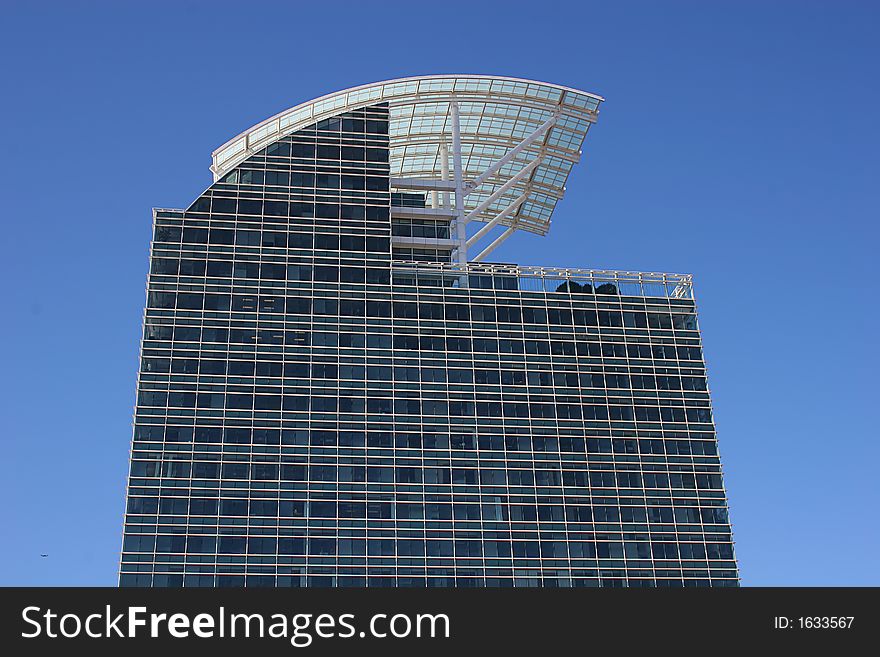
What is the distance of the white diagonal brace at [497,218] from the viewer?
12786 cm

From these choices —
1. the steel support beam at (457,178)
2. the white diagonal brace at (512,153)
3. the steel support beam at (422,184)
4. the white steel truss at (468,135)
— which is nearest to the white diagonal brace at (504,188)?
the white steel truss at (468,135)

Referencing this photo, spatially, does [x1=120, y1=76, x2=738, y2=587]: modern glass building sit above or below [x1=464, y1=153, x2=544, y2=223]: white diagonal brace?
below

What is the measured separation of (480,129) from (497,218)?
421 inches

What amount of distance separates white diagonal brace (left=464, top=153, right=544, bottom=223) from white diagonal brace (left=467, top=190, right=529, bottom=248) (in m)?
2.14

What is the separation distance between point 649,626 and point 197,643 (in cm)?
1136

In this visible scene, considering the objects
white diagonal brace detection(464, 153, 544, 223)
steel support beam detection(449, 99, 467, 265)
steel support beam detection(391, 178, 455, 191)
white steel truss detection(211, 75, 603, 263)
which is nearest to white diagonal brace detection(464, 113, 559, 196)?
white steel truss detection(211, 75, 603, 263)

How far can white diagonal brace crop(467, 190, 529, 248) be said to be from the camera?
128m

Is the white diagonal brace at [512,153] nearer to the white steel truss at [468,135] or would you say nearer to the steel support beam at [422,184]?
the white steel truss at [468,135]

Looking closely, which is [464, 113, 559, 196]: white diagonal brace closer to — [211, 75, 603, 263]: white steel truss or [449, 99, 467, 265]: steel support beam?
[211, 75, 603, 263]: white steel truss

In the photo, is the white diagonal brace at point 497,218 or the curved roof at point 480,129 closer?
the curved roof at point 480,129

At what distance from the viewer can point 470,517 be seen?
10512 cm

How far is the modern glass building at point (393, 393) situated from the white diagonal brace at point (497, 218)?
15.5ft

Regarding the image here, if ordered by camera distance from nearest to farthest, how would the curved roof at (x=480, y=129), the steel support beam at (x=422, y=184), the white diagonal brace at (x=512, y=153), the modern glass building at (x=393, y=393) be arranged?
the modern glass building at (x=393, y=393) < the curved roof at (x=480, y=129) < the steel support beam at (x=422, y=184) < the white diagonal brace at (x=512, y=153)

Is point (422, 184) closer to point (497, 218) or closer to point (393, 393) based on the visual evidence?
point (497, 218)
